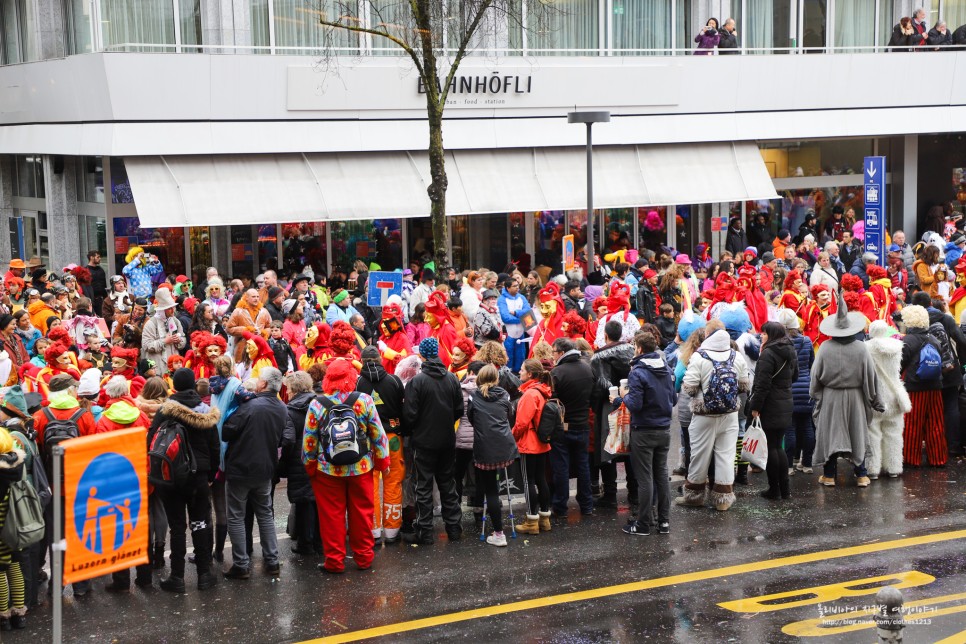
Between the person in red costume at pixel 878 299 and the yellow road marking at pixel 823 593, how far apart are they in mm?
4919

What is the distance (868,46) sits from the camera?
28641 millimetres

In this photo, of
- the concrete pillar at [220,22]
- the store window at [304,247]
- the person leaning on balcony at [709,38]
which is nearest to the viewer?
the concrete pillar at [220,22]

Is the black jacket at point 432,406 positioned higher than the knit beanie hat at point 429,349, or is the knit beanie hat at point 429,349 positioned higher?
the knit beanie hat at point 429,349

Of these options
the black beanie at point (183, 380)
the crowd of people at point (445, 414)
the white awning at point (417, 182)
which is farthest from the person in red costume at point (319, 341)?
the white awning at point (417, 182)

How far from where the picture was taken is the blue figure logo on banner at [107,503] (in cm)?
686

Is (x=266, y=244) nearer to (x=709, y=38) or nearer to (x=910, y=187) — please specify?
(x=709, y=38)

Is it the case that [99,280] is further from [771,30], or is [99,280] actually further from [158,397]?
[771,30]

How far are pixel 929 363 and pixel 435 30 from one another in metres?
12.4

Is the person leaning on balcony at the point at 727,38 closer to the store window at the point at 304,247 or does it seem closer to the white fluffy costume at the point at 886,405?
the store window at the point at 304,247

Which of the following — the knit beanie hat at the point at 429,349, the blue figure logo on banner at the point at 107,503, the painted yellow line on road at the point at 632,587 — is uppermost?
the knit beanie hat at the point at 429,349

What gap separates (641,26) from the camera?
26438 millimetres

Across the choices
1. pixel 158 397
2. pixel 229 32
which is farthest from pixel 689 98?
pixel 158 397

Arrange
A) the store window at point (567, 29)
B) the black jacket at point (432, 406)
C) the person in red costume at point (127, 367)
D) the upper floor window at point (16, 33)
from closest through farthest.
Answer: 1. the black jacket at point (432, 406)
2. the person in red costume at point (127, 367)
3. the upper floor window at point (16, 33)
4. the store window at point (567, 29)

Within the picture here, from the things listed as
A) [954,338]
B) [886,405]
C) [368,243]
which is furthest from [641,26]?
[886,405]
